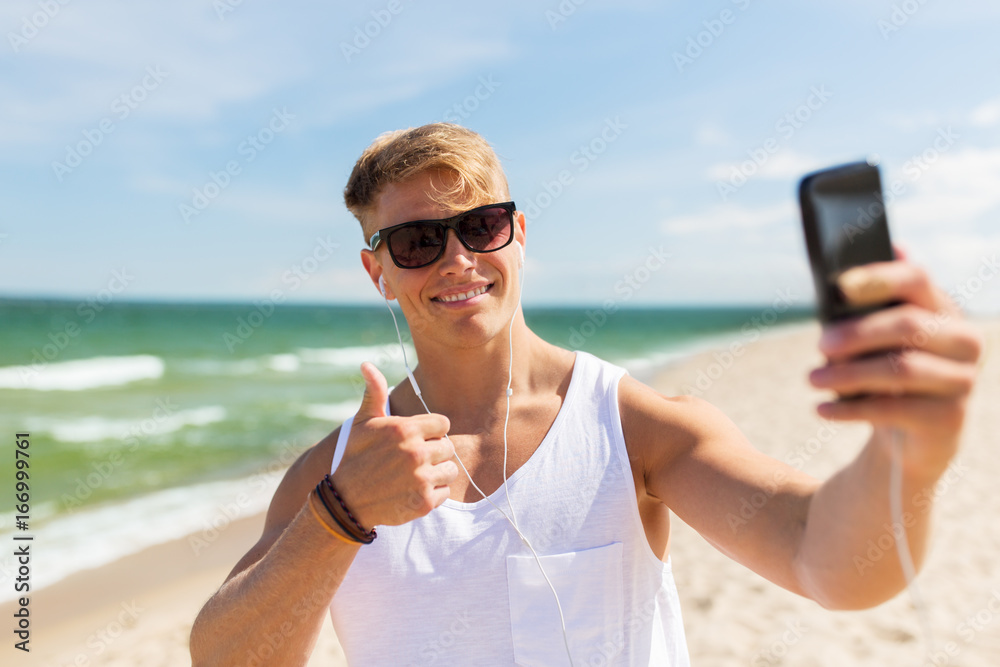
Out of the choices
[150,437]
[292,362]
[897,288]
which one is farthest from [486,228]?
[292,362]

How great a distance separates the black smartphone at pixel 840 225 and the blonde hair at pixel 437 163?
135cm

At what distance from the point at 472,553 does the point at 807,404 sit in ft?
44.6

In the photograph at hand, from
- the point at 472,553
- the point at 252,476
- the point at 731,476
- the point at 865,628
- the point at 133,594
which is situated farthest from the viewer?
the point at 252,476

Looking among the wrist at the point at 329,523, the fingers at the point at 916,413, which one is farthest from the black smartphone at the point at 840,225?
the wrist at the point at 329,523

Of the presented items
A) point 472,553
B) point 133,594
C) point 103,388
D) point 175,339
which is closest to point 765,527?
point 472,553

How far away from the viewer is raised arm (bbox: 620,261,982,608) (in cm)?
94

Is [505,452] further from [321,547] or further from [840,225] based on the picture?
[840,225]

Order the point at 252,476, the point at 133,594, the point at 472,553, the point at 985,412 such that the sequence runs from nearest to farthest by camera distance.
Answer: the point at 472,553
the point at 133,594
the point at 252,476
the point at 985,412

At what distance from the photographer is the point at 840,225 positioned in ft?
3.33

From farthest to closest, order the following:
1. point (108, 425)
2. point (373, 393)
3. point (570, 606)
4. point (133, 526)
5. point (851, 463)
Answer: point (108, 425), point (133, 526), point (570, 606), point (373, 393), point (851, 463)

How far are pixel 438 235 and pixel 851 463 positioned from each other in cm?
148

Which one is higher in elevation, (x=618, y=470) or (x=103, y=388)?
(x=103, y=388)

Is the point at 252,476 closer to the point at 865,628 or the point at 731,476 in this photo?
the point at 865,628

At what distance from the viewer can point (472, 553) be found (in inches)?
75.3
